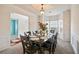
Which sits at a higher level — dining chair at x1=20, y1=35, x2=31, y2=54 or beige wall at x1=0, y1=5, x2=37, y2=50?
beige wall at x1=0, y1=5, x2=37, y2=50

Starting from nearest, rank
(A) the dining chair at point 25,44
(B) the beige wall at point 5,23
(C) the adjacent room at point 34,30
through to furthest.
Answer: (A) the dining chair at point 25,44, (C) the adjacent room at point 34,30, (B) the beige wall at point 5,23

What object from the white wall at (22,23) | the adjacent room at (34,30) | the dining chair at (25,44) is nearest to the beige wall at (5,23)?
the adjacent room at (34,30)

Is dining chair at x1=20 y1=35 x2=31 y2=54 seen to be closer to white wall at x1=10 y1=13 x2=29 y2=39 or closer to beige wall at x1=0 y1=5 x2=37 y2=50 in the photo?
white wall at x1=10 y1=13 x2=29 y2=39

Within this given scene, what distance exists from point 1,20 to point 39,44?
65.9 inches

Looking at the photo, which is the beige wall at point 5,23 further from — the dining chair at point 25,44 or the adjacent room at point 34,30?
the dining chair at point 25,44

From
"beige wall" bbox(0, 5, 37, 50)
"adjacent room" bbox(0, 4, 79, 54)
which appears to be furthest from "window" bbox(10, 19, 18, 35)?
"beige wall" bbox(0, 5, 37, 50)

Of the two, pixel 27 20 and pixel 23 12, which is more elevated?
pixel 23 12

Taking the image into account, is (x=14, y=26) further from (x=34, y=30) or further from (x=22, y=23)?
(x=34, y=30)

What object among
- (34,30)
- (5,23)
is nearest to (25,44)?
(34,30)

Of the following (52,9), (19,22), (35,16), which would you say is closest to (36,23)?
(35,16)
